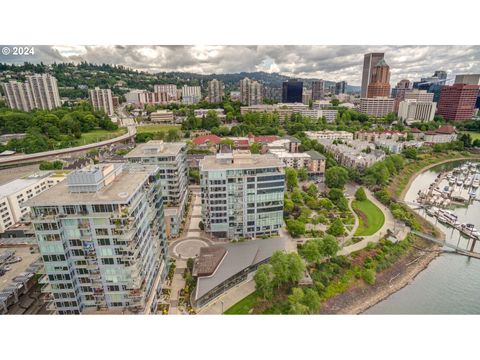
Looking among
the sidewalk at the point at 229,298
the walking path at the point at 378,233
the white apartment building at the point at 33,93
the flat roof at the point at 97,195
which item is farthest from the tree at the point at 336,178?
the white apartment building at the point at 33,93

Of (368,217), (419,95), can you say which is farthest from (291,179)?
(419,95)

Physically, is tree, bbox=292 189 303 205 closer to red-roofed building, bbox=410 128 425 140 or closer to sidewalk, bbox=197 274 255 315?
sidewalk, bbox=197 274 255 315

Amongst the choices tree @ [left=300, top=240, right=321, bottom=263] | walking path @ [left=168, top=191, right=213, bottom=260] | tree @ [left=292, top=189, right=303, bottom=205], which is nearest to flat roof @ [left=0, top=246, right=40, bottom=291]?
walking path @ [left=168, top=191, right=213, bottom=260]

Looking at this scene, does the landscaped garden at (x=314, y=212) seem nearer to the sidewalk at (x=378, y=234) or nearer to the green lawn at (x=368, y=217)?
the green lawn at (x=368, y=217)

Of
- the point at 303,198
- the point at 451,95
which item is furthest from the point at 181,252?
the point at 451,95

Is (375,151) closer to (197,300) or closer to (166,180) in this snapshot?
(166,180)

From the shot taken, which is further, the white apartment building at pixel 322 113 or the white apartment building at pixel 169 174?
the white apartment building at pixel 322 113
